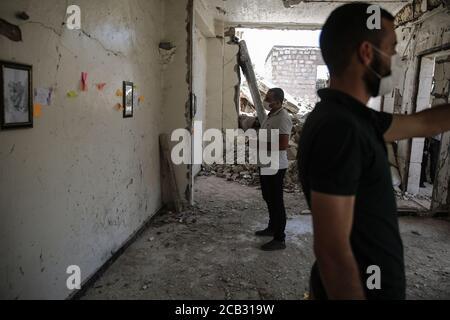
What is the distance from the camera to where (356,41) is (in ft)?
3.40

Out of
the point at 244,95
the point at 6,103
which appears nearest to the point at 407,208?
the point at 6,103

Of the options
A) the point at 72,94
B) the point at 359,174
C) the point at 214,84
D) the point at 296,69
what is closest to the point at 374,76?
the point at 359,174

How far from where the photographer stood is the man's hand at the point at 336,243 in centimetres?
94

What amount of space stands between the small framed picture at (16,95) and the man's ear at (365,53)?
5.42ft

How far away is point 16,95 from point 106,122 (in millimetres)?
1121

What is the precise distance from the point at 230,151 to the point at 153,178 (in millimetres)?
3814

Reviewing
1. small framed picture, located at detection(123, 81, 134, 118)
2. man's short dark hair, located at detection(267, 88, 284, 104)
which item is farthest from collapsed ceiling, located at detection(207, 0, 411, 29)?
small framed picture, located at detection(123, 81, 134, 118)

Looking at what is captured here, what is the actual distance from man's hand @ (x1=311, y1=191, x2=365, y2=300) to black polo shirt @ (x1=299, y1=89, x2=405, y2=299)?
3 centimetres

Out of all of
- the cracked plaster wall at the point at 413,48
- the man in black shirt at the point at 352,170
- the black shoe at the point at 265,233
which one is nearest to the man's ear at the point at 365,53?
the man in black shirt at the point at 352,170

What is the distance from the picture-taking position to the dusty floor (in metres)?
2.77

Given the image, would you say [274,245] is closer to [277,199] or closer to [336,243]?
[277,199]

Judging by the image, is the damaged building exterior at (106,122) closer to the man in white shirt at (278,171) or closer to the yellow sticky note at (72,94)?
the yellow sticky note at (72,94)

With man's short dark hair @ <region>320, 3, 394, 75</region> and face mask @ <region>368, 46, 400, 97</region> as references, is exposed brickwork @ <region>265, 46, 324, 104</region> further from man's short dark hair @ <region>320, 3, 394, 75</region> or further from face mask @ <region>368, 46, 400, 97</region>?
man's short dark hair @ <region>320, 3, 394, 75</region>
